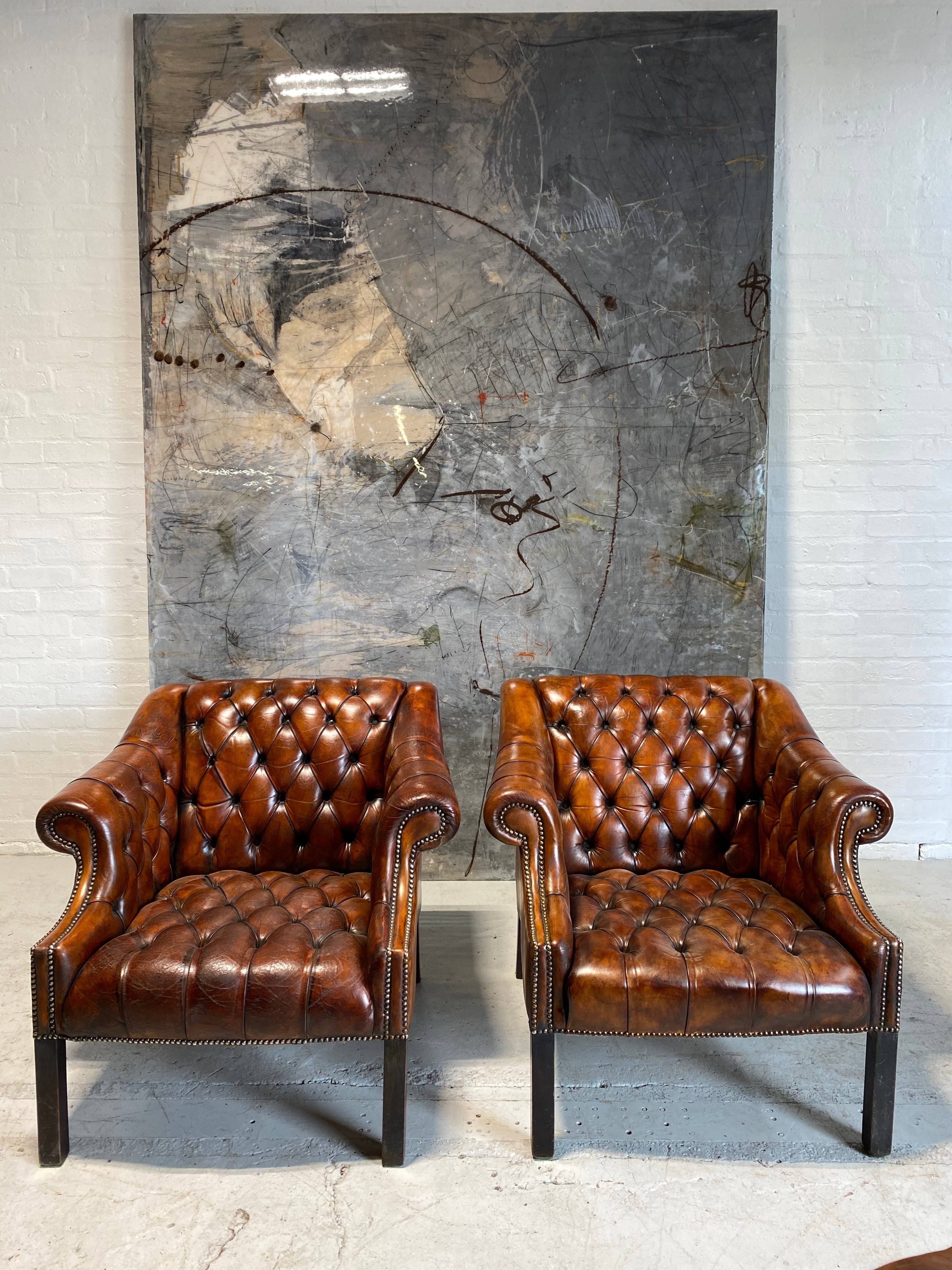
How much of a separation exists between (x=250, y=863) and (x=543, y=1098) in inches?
37.4

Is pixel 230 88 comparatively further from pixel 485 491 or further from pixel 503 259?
pixel 485 491

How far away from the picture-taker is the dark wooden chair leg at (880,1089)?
6.00 feet

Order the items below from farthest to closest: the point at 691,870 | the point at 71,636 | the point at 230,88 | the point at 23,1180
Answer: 1. the point at 71,636
2. the point at 230,88
3. the point at 691,870
4. the point at 23,1180

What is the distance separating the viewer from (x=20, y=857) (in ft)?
11.1

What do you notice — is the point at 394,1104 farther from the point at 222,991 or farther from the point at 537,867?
the point at 537,867

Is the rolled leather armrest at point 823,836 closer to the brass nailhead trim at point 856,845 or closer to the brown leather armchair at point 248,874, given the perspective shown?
the brass nailhead trim at point 856,845

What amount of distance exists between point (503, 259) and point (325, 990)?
7.81 feet

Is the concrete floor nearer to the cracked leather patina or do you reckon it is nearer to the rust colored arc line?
the cracked leather patina

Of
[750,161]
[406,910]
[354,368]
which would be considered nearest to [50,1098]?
[406,910]

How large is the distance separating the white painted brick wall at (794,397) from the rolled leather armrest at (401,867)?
5.64 ft

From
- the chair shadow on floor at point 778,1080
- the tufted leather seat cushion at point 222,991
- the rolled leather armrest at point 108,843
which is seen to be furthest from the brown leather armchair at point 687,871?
the rolled leather armrest at point 108,843

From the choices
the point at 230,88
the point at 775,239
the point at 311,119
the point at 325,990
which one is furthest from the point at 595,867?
the point at 230,88

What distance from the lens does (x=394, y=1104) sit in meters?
1.82

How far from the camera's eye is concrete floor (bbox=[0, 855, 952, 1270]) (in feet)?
5.32
